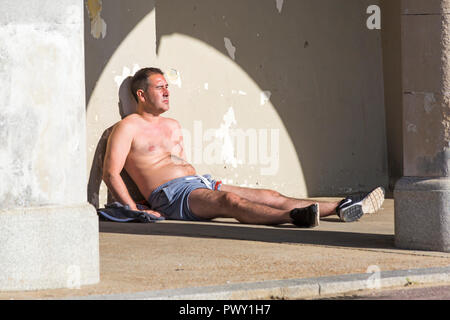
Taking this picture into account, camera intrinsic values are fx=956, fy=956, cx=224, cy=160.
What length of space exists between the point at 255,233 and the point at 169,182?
1.60 metres

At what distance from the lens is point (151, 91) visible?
8953 mm

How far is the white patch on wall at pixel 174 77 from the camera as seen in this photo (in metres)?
9.88

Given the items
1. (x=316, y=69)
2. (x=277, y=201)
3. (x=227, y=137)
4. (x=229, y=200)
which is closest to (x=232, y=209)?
(x=229, y=200)

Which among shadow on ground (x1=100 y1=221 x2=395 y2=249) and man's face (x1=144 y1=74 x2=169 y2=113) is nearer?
shadow on ground (x1=100 y1=221 x2=395 y2=249)

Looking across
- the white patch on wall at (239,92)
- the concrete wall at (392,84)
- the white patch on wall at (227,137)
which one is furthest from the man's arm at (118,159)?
the concrete wall at (392,84)

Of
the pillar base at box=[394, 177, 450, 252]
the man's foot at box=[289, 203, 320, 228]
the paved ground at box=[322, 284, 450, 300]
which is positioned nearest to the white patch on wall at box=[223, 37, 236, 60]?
the man's foot at box=[289, 203, 320, 228]

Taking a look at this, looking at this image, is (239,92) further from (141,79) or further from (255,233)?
(255,233)

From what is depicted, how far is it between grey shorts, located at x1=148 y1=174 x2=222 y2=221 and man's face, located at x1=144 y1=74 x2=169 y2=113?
2.56ft

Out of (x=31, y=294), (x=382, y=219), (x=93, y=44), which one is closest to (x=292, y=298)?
(x=31, y=294)

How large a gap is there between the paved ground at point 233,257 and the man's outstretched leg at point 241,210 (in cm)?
11

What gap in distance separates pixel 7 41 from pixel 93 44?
4.44m

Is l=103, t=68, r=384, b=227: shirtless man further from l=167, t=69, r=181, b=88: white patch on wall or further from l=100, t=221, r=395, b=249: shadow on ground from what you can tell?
l=167, t=69, r=181, b=88: white patch on wall

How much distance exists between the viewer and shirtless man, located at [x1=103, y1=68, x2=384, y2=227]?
26.6 ft

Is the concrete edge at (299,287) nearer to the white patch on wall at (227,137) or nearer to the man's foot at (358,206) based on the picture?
the man's foot at (358,206)
